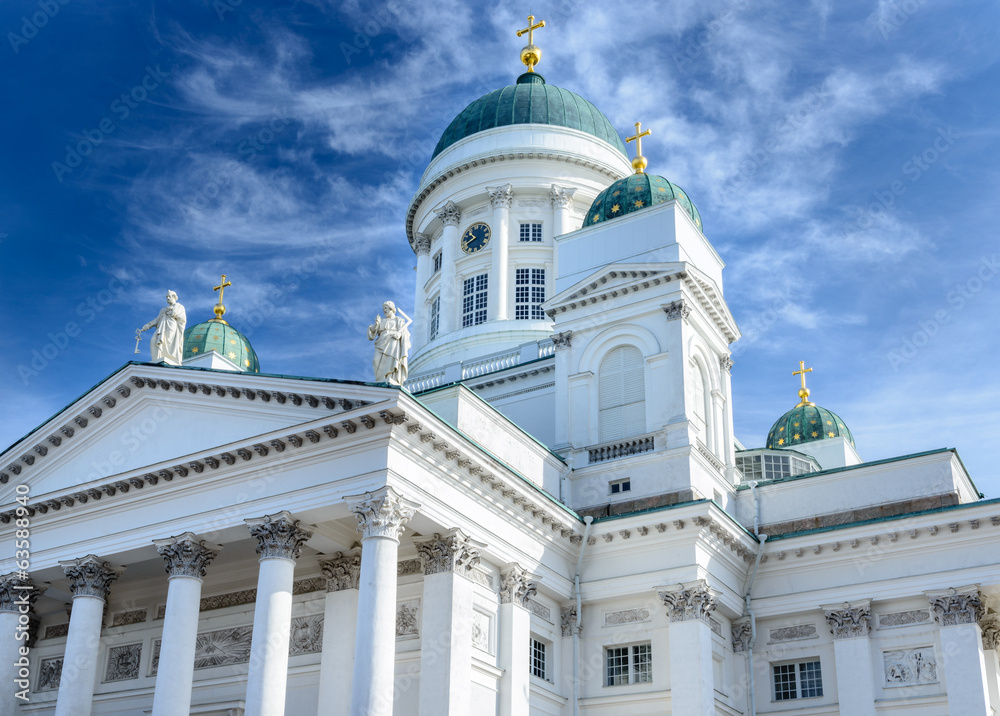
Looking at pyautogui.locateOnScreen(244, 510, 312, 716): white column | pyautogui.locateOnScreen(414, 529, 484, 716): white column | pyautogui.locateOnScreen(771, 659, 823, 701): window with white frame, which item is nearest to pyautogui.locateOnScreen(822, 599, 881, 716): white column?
pyautogui.locateOnScreen(771, 659, 823, 701): window with white frame

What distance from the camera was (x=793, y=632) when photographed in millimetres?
25328

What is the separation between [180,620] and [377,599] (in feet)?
15.4

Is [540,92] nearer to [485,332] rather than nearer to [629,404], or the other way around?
[485,332]

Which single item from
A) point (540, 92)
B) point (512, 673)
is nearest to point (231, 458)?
point (512, 673)

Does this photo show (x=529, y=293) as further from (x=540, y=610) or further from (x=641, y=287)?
(x=540, y=610)

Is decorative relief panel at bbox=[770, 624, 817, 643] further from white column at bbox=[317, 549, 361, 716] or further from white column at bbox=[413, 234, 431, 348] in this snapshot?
white column at bbox=[413, 234, 431, 348]

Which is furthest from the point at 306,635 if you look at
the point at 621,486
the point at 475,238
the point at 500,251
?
the point at 475,238

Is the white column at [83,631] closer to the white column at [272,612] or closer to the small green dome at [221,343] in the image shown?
the white column at [272,612]

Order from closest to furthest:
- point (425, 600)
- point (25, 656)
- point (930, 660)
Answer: point (425, 600) < point (930, 660) < point (25, 656)

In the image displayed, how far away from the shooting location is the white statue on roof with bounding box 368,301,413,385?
20734 mm

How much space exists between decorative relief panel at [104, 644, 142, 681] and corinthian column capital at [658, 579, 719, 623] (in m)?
12.7

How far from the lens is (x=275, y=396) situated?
21344 millimetres

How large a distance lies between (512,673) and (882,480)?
409 inches

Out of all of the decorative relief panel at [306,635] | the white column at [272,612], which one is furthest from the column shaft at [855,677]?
the white column at [272,612]
